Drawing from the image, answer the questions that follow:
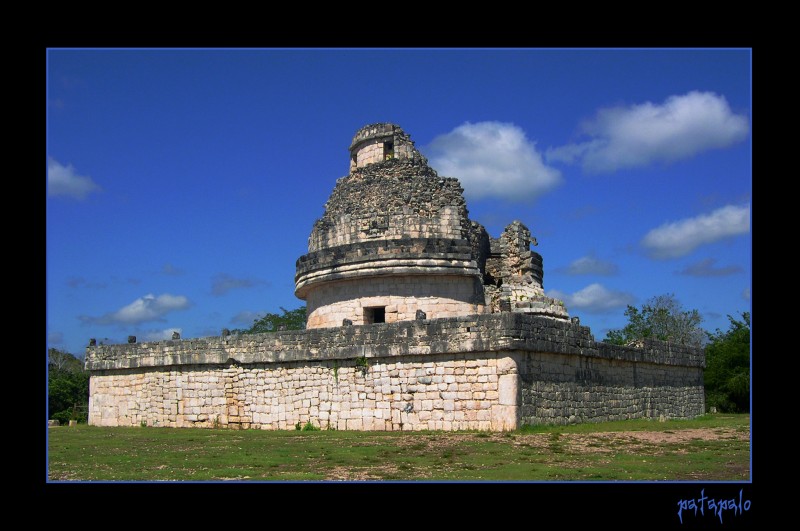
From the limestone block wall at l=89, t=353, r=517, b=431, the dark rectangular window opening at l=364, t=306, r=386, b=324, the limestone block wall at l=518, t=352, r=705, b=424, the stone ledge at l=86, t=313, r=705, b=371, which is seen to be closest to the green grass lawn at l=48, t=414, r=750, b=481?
→ the limestone block wall at l=518, t=352, r=705, b=424

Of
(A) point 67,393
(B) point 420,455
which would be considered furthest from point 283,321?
(B) point 420,455

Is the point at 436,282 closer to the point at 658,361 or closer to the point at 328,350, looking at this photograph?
the point at 328,350

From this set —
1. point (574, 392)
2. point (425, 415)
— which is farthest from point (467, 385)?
point (574, 392)

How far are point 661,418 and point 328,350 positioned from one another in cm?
895

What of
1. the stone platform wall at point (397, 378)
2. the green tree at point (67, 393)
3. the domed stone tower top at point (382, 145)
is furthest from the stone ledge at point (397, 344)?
the green tree at point (67, 393)

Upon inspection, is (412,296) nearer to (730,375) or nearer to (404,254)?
(404,254)

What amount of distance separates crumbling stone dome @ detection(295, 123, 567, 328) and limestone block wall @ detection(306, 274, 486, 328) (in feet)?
0.08

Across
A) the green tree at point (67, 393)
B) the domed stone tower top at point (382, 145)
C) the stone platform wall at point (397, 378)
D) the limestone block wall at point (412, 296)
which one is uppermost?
the domed stone tower top at point (382, 145)

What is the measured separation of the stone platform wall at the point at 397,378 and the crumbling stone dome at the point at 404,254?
96.4 inches

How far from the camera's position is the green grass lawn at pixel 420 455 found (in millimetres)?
10133

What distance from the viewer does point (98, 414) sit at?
22.5 metres

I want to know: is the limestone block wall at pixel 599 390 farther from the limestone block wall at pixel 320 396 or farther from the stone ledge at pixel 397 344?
the limestone block wall at pixel 320 396

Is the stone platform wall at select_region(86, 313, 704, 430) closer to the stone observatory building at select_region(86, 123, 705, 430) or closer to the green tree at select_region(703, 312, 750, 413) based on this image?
the stone observatory building at select_region(86, 123, 705, 430)

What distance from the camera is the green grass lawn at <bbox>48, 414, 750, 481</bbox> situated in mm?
10133
